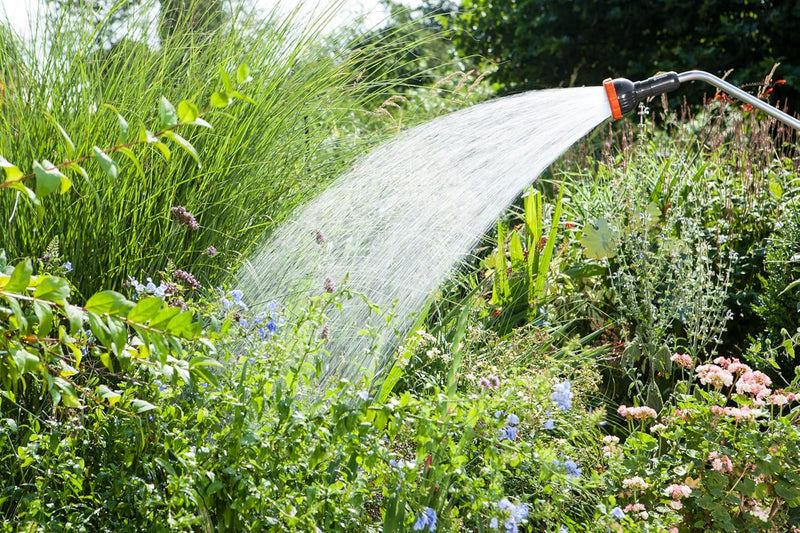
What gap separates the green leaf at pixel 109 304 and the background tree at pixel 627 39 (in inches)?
285

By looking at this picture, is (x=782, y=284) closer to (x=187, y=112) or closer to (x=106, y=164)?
(x=187, y=112)

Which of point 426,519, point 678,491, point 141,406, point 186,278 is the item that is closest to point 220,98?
point 141,406

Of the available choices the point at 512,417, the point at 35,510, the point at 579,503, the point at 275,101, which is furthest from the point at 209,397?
the point at 275,101

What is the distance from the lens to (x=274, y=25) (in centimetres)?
333

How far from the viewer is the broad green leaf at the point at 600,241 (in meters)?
3.43

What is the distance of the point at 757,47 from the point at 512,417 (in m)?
7.87

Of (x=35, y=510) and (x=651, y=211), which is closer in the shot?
(x=35, y=510)

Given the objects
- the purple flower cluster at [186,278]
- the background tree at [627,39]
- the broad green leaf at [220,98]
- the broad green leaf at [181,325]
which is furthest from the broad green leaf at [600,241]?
the background tree at [627,39]

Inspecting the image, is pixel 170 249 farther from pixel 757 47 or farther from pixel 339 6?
pixel 757 47

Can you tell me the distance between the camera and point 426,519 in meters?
1.75

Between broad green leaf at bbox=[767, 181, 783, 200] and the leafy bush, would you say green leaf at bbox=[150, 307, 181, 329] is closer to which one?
the leafy bush

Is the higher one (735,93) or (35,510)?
(735,93)

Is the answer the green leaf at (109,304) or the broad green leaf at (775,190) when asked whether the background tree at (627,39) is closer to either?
the broad green leaf at (775,190)

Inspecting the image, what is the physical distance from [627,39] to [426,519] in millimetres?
8508
